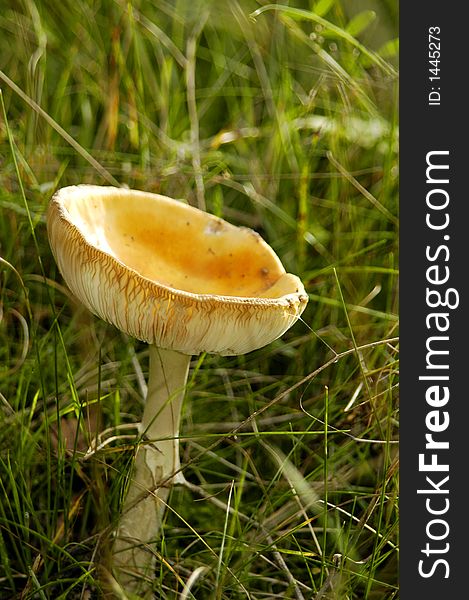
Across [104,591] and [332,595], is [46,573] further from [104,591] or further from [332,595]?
[332,595]

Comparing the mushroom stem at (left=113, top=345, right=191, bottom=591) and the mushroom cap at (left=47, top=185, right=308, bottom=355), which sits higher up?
the mushroom cap at (left=47, top=185, right=308, bottom=355)

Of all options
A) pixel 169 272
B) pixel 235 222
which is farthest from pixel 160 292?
pixel 235 222

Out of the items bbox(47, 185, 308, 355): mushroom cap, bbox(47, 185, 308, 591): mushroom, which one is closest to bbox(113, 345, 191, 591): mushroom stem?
bbox(47, 185, 308, 591): mushroom

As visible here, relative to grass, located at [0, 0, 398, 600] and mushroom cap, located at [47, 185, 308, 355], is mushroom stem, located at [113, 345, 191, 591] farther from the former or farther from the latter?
mushroom cap, located at [47, 185, 308, 355]

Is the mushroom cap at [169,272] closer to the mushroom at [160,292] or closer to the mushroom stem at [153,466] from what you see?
the mushroom at [160,292]

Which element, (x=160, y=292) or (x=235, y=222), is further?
(x=235, y=222)

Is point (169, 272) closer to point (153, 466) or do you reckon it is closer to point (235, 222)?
point (153, 466)

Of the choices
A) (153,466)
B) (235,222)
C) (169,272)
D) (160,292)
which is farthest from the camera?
(235,222)

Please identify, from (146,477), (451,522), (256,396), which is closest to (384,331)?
(256,396)
